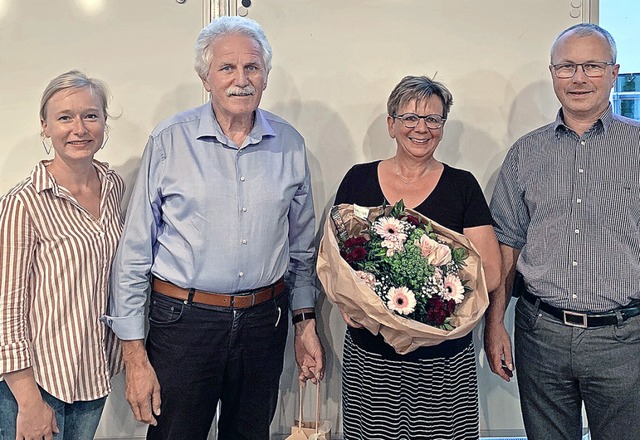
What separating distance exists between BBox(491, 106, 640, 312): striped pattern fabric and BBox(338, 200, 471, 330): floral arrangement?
1.11 feet

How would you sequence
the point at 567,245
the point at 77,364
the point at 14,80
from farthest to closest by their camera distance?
the point at 14,80 → the point at 567,245 → the point at 77,364

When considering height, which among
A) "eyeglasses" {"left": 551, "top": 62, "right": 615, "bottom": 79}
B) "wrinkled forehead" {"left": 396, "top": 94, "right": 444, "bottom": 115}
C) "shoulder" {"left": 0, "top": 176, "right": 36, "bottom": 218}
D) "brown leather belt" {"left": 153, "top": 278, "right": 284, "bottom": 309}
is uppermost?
"eyeglasses" {"left": 551, "top": 62, "right": 615, "bottom": 79}

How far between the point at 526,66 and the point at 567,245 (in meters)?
0.82

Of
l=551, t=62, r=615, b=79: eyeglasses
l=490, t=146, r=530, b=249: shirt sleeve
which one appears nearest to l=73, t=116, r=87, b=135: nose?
l=490, t=146, r=530, b=249: shirt sleeve

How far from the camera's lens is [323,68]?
2.34 metres

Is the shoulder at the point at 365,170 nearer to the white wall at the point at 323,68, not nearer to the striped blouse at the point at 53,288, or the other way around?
the white wall at the point at 323,68

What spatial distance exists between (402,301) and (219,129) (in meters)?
0.75

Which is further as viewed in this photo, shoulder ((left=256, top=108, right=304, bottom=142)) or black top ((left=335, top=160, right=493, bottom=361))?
shoulder ((left=256, top=108, right=304, bottom=142))

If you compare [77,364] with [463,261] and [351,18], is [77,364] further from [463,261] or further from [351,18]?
[351,18]

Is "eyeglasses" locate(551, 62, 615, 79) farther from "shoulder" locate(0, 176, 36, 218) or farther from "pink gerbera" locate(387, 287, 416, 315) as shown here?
"shoulder" locate(0, 176, 36, 218)

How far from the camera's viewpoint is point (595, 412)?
1.91 m

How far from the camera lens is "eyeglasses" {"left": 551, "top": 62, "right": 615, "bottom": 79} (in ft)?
6.22

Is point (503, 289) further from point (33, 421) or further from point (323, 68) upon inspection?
point (33, 421)

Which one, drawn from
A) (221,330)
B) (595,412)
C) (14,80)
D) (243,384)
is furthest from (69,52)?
(595,412)
